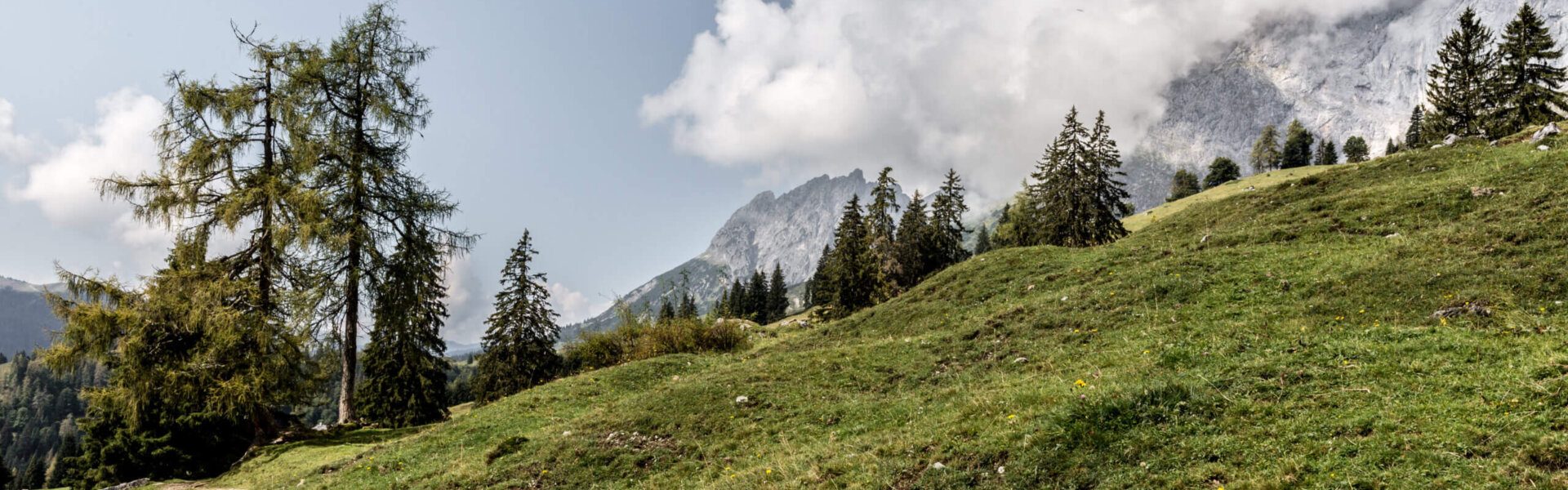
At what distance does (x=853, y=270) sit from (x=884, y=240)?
434 cm

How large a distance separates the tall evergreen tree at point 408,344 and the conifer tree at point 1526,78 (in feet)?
267

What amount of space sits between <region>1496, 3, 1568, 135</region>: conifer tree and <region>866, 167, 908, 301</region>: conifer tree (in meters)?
51.8

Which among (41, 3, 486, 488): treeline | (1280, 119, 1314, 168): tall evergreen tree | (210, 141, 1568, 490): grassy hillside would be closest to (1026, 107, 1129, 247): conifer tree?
(210, 141, 1568, 490): grassy hillside

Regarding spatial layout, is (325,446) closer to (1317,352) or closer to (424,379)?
(424,379)

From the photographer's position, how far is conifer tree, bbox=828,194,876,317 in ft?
182

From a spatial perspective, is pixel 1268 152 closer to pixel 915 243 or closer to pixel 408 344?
pixel 915 243

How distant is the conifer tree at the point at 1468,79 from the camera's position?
172ft

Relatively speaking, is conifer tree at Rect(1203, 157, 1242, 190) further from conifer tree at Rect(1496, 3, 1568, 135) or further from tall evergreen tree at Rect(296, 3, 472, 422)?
tall evergreen tree at Rect(296, 3, 472, 422)

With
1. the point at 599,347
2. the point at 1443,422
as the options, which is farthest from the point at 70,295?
the point at 1443,422

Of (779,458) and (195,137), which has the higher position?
(195,137)

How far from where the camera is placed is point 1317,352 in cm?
927

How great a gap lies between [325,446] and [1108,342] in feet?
84.8

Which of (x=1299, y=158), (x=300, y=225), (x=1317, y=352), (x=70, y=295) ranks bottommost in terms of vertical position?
(x=1317, y=352)

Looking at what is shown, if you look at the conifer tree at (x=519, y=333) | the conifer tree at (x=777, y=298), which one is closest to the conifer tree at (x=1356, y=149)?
the conifer tree at (x=777, y=298)
